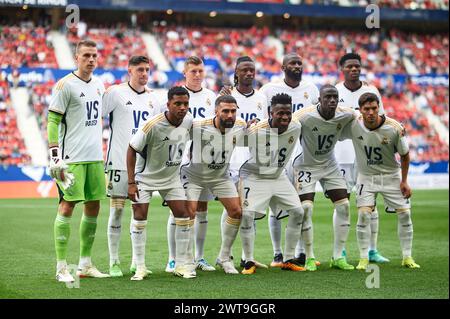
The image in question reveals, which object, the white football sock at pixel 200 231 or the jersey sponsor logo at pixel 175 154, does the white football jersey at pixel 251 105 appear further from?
the jersey sponsor logo at pixel 175 154

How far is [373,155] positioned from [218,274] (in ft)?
8.14

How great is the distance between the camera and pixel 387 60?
40.2 m

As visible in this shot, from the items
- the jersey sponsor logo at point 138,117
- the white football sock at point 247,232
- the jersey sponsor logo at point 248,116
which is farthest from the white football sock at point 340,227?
the jersey sponsor logo at point 138,117

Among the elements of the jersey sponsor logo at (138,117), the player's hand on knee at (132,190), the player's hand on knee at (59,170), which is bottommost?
the player's hand on knee at (132,190)

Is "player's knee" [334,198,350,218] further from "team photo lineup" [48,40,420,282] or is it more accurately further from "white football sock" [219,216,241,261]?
"white football sock" [219,216,241,261]

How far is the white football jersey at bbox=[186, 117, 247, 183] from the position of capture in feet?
28.6

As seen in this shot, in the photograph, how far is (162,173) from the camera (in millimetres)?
8461

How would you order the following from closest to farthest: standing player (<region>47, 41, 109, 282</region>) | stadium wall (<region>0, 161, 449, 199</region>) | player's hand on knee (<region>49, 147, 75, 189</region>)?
1. player's hand on knee (<region>49, 147, 75, 189</region>)
2. standing player (<region>47, 41, 109, 282</region>)
3. stadium wall (<region>0, 161, 449, 199</region>)

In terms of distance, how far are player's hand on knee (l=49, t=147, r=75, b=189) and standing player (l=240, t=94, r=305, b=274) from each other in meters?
2.17

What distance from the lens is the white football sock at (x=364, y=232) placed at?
374 inches

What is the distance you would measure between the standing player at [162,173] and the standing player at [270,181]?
2.73 feet

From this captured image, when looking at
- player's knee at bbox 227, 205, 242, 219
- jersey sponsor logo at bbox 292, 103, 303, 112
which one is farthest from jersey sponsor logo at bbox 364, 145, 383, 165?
player's knee at bbox 227, 205, 242, 219

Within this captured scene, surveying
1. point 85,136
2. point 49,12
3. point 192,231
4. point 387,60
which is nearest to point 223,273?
point 192,231

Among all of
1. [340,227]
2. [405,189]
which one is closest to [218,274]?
[340,227]
